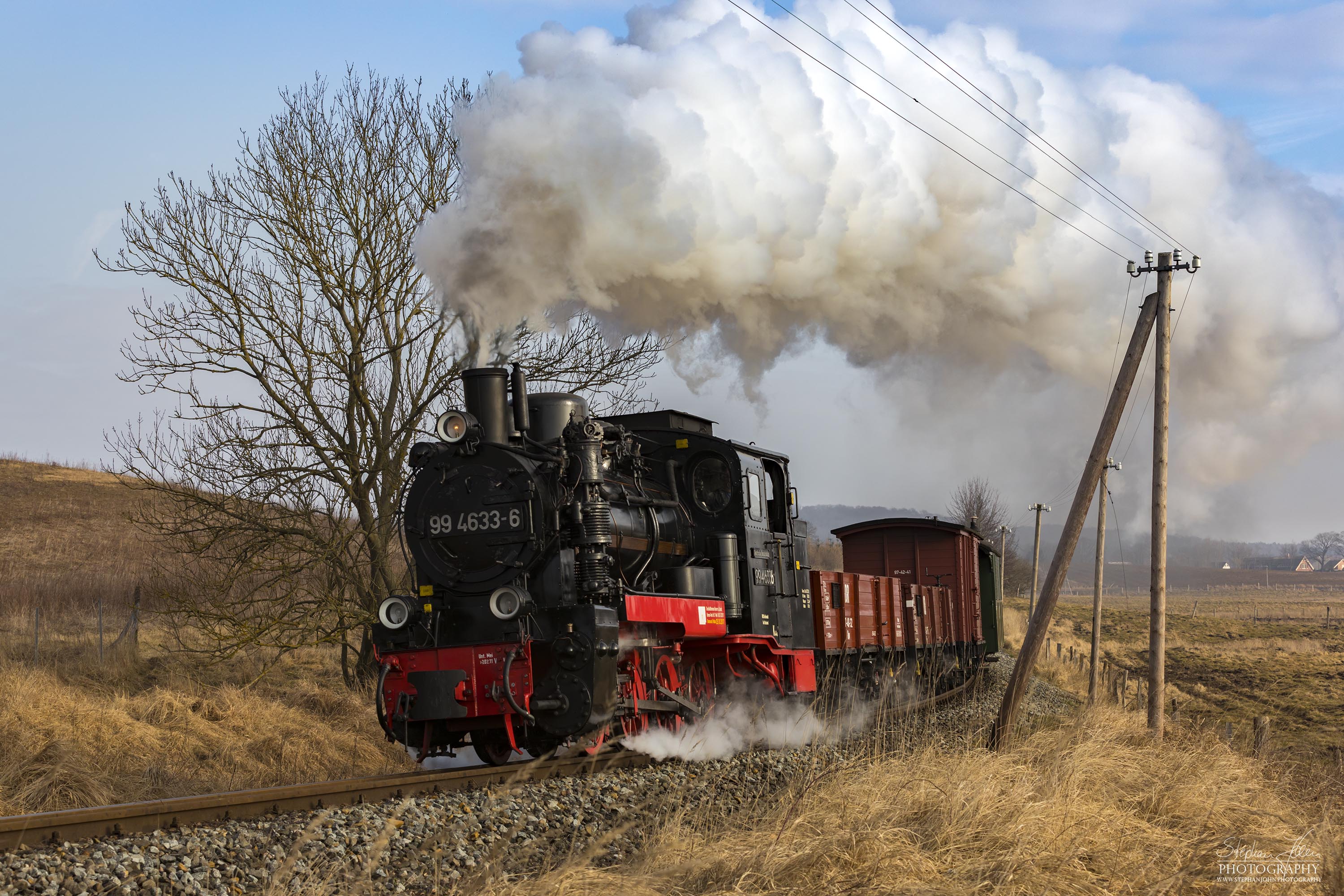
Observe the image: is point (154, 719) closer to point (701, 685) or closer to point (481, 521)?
point (481, 521)

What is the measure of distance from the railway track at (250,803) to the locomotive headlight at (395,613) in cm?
135

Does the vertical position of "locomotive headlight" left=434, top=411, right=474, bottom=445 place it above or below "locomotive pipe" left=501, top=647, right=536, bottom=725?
above

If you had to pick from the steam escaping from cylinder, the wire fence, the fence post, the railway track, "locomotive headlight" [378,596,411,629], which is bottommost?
the fence post

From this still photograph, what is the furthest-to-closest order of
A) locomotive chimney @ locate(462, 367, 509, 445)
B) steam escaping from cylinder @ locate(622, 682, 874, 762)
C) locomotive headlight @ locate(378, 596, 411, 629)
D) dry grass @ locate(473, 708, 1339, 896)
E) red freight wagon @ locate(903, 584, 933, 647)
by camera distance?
red freight wagon @ locate(903, 584, 933, 647)
steam escaping from cylinder @ locate(622, 682, 874, 762)
locomotive chimney @ locate(462, 367, 509, 445)
locomotive headlight @ locate(378, 596, 411, 629)
dry grass @ locate(473, 708, 1339, 896)

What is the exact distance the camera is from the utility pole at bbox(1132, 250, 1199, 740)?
13781 millimetres

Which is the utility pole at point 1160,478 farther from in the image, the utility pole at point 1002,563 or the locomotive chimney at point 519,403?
the utility pole at point 1002,563

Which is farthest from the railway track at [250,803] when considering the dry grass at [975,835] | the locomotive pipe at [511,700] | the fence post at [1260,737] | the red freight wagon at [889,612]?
the red freight wagon at [889,612]

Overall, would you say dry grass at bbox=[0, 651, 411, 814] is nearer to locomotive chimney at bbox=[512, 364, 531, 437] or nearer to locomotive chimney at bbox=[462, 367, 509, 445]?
locomotive chimney at bbox=[462, 367, 509, 445]

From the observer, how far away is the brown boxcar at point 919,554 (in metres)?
22.2

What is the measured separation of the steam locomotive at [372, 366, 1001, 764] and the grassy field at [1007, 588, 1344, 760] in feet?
20.2

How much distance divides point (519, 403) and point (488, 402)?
29cm

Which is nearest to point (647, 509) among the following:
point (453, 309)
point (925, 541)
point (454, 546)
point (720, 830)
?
point (454, 546)

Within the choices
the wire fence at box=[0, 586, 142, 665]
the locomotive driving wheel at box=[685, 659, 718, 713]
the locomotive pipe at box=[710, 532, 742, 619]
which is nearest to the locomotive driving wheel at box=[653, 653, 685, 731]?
the locomotive driving wheel at box=[685, 659, 718, 713]

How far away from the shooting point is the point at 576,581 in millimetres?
9250
